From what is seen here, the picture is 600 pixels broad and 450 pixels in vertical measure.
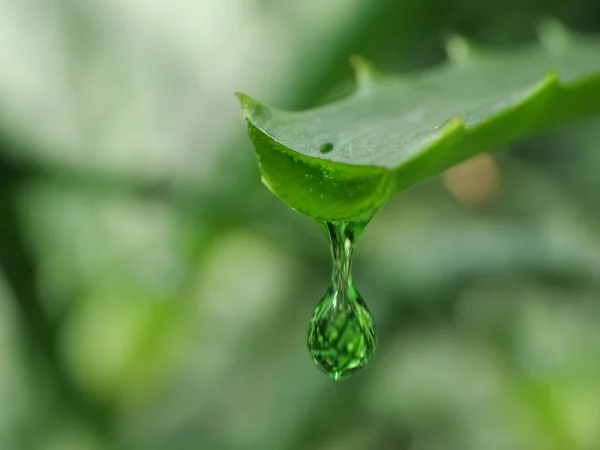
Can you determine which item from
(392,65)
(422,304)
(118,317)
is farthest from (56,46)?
(422,304)

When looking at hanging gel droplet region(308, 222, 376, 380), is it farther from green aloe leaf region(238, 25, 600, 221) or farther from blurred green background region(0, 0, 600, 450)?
blurred green background region(0, 0, 600, 450)

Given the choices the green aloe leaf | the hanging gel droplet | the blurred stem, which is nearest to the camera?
the green aloe leaf

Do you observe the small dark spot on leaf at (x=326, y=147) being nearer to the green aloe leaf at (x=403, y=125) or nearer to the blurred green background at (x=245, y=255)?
the green aloe leaf at (x=403, y=125)

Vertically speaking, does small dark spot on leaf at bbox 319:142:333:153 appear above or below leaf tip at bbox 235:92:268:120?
below

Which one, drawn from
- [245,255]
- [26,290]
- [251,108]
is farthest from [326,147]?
[245,255]

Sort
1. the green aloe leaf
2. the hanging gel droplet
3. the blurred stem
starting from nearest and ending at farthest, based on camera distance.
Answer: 1. the green aloe leaf
2. the hanging gel droplet
3. the blurred stem

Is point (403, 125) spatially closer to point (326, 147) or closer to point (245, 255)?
point (326, 147)

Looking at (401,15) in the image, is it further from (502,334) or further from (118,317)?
(118,317)

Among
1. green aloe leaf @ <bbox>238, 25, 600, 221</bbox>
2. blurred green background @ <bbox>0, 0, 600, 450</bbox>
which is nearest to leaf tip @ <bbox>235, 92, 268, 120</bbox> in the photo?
green aloe leaf @ <bbox>238, 25, 600, 221</bbox>
